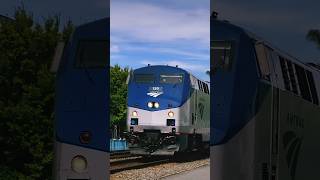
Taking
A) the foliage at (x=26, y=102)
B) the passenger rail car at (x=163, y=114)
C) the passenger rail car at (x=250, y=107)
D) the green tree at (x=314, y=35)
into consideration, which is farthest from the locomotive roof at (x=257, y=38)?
the foliage at (x=26, y=102)

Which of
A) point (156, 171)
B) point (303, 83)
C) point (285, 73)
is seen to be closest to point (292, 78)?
point (285, 73)

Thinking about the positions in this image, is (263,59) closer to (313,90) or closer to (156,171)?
(156,171)

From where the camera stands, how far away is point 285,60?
419cm

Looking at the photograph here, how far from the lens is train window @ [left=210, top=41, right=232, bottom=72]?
3369 millimetres

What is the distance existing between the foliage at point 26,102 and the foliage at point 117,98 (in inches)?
232

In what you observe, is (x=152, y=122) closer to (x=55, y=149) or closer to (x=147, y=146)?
(x=147, y=146)

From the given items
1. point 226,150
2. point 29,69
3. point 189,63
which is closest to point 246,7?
point 189,63

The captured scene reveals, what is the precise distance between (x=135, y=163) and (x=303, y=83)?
6.21ft

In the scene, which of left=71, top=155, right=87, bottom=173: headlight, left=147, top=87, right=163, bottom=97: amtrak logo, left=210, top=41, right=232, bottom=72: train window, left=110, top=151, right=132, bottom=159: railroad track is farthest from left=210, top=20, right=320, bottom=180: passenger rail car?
left=71, top=155, right=87, bottom=173: headlight

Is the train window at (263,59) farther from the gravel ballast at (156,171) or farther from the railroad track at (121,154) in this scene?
the railroad track at (121,154)

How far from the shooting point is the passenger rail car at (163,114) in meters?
3.41

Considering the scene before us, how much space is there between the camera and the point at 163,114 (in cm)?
374

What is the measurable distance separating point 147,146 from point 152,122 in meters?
0.15

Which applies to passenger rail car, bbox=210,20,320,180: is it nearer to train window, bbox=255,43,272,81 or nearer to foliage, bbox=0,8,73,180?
train window, bbox=255,43,272,81
